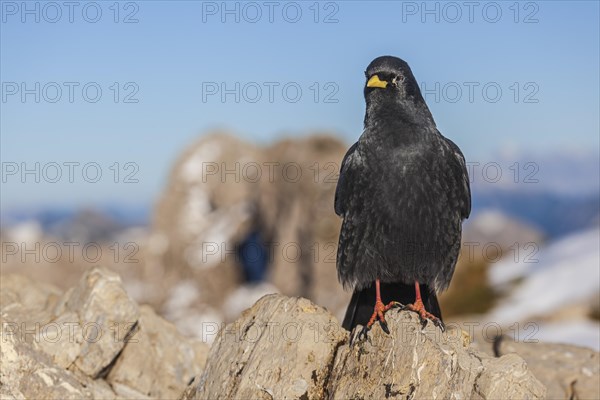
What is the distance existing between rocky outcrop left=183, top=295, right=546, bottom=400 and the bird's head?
3.03 m

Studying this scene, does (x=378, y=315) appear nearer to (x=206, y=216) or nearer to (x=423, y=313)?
(x=423, y=313)

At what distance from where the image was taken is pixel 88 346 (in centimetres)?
1127

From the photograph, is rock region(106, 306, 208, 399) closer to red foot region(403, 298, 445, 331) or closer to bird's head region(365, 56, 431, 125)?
red foot region(403, 298, 445, 331)

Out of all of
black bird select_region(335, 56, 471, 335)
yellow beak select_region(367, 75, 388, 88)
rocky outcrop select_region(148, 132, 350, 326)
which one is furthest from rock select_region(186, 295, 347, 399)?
rocky outcrop select_region(148, 132, 350, 326)

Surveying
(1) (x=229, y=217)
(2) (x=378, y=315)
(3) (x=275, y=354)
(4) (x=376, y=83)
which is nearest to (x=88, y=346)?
(3) (x=275, y=354)

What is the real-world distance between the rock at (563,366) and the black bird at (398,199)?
2.33m

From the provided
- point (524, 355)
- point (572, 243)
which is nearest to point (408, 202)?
point (524, 355)

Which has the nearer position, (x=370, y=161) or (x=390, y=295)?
(x=370, y=161)

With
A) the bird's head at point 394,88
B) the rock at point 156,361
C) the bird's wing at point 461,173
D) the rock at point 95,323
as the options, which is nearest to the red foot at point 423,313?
the bird's wing at point 461,173

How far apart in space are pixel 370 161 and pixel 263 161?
83.8 metres

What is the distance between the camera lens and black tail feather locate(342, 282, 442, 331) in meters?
11.3

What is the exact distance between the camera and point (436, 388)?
29.6ft

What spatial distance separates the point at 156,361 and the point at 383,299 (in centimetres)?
396

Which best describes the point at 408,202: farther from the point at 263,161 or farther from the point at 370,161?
the point at 263,161
